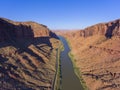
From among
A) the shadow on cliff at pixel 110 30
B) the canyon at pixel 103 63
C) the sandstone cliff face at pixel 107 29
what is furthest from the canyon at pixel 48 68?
the shadow on cliff at pixel 110 30

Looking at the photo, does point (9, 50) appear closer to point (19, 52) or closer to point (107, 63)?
point (19, 52)

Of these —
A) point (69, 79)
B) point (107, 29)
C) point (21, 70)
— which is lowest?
point (69, 79)

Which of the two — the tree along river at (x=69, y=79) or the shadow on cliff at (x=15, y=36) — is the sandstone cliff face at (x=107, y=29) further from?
the shadow on cliff at (x=15, y=36)

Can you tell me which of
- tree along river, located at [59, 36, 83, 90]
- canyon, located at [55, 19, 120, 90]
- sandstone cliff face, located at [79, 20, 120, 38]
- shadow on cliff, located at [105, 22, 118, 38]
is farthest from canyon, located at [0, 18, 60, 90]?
shadow on cliff, located at [105, 22, 118, 38]

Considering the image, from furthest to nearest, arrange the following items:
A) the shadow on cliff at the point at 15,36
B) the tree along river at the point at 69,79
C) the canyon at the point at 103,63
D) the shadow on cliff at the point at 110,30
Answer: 1. the shadow on cliff at the point at 110,30
2. the shadow on cliff at the point at 15,36
3. the canyon at the point at 103,63
4. the tree along river at the point at 69,79

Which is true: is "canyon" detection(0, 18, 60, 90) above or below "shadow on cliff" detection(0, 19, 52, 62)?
below

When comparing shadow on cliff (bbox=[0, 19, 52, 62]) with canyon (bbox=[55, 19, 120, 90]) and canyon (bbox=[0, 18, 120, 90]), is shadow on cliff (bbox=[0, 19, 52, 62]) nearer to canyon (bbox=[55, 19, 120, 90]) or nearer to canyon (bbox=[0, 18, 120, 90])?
canyon (bbox=[0, 18, 120, 90])

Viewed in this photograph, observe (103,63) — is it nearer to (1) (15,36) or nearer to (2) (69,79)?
(2) (69,79)

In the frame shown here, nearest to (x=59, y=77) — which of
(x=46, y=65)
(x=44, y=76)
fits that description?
(x=44, y=76)

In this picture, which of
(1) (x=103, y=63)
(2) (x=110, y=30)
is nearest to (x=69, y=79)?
(1) (x=103, y=63)

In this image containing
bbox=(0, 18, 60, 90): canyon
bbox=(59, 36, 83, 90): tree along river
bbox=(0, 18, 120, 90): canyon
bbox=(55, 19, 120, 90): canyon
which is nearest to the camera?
bbox=(0, 18, 60, 90): canyon

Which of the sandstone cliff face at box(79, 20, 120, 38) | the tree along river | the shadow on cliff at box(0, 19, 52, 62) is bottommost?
the tree along river

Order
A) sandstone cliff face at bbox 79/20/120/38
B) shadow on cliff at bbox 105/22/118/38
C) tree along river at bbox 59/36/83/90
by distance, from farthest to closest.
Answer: shadow on cliff at bbox 105/22/118/38 < sandstone cliff face at bbox 79/20/120/38 < tree along river at bbox 59/36/83/90
